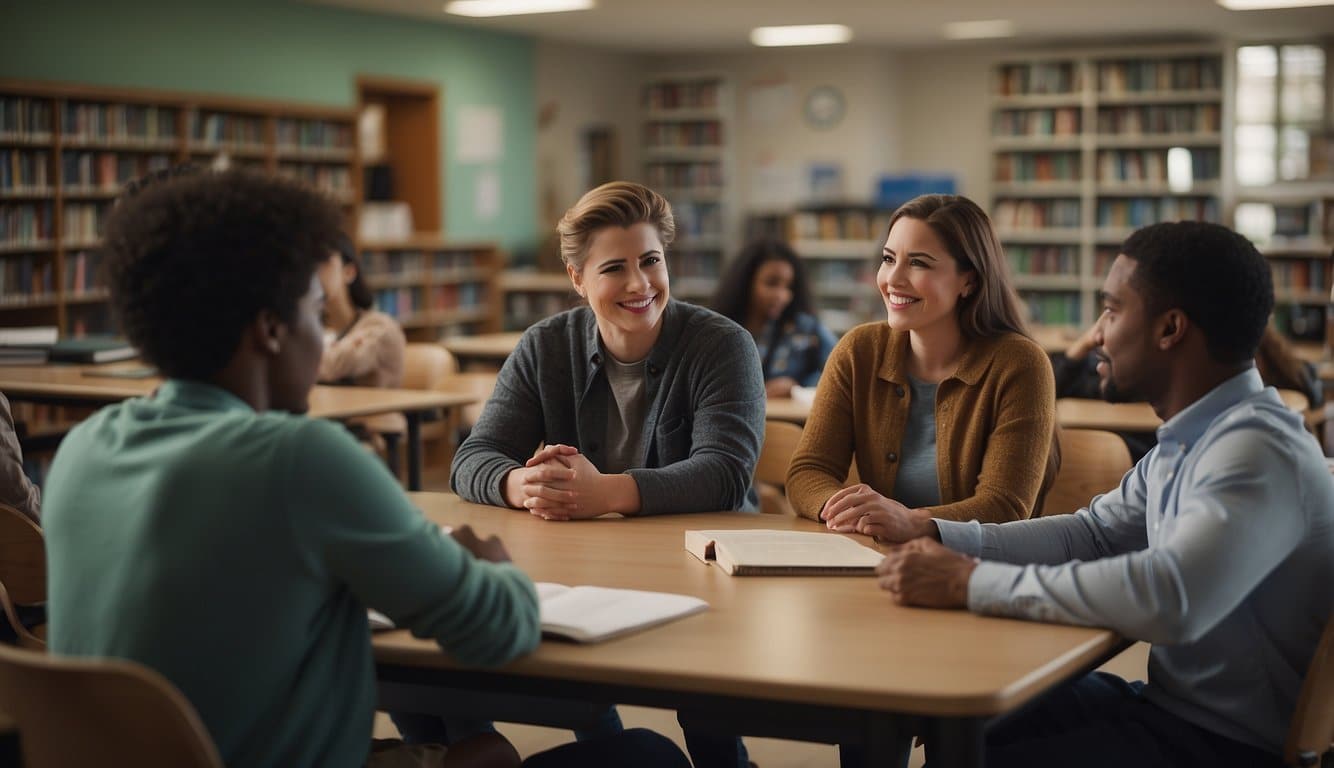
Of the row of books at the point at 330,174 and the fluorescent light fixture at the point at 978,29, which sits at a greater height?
the fluorescent light fixture at the point at 978,29

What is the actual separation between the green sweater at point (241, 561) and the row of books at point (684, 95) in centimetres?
1073

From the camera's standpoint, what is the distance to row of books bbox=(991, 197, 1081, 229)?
11000 mm

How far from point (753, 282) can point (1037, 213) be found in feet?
20.6

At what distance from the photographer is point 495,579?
1513 mm

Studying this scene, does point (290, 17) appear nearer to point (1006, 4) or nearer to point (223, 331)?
point (1006, 4)

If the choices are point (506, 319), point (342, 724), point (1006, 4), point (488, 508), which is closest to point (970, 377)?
point (488, 508)

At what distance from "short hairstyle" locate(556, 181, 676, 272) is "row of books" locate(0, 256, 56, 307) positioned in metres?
5.19

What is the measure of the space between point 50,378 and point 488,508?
8.98ft

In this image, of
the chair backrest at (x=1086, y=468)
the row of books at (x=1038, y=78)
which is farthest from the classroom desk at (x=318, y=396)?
the row of books at (x=1038, y=78)

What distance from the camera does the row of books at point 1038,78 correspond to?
35.7ft

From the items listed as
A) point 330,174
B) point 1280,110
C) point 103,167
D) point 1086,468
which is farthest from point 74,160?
point 1280,110

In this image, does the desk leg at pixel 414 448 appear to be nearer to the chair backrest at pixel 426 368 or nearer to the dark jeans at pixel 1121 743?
the chair backrest at pixel 426 368

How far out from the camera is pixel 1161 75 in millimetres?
10547

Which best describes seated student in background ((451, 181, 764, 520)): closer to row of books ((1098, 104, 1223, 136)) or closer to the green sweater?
the green sweater
